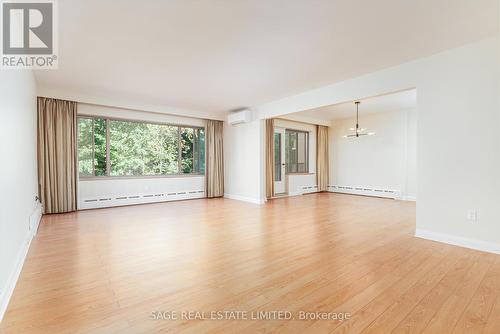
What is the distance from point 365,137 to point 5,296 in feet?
28.2

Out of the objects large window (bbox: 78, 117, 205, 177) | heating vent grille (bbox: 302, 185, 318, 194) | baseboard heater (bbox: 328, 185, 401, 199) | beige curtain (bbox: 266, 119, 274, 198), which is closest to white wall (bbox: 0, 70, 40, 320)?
large window (bbox: 78, 117, 205, 177)

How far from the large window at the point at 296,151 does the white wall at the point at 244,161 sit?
5.87 ft

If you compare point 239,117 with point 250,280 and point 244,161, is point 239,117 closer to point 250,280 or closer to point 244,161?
point 244,161

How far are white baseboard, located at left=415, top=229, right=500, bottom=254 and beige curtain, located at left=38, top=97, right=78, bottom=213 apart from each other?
6.42 metres

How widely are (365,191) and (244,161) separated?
13.3 feet

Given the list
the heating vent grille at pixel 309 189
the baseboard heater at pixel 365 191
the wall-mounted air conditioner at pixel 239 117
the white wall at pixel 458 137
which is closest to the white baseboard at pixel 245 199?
the wall-mounted air conditioner at pixel 239 117

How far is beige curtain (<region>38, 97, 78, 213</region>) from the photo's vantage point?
5102 mm

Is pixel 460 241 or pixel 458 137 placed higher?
pixel 458 137

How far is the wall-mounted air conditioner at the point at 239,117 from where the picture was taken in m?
6.75

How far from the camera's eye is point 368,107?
→ 6.93 metres

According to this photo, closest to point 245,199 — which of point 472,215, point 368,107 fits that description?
point 368,107

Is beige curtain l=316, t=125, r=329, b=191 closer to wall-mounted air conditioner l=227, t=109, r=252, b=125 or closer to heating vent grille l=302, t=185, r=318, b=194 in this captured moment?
heating vent grille l=302, t=185, r=318, b=194

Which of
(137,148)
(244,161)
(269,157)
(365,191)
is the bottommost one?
(365,191)

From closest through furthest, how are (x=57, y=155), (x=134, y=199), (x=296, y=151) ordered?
(x=57, y=155), (x=134, y=199), (x=296, y=151)
